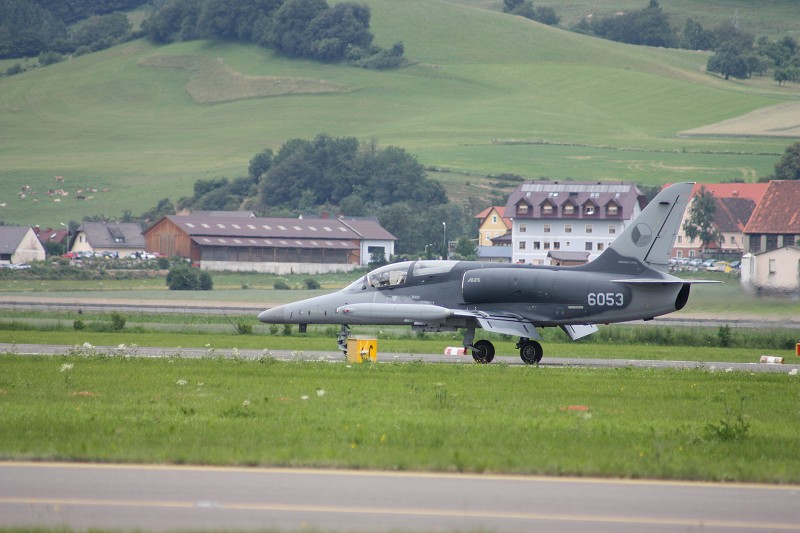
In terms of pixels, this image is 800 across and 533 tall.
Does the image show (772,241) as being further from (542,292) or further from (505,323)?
(505,323)

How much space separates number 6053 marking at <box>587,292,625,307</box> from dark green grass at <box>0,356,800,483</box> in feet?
14.0

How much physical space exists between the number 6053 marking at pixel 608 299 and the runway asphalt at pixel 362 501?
17306mm

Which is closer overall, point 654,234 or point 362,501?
point 362,501

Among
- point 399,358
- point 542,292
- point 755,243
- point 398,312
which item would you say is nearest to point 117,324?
point 399,358

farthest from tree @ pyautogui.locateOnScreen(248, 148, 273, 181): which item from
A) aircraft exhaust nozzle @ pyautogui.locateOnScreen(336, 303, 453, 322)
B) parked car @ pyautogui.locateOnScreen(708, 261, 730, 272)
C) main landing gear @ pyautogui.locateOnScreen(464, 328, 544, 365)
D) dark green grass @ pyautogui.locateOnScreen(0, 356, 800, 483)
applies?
dark green grass @ pyautogui.locateOnScreen(0, 356, 800, 483)

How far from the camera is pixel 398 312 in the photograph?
103 ft

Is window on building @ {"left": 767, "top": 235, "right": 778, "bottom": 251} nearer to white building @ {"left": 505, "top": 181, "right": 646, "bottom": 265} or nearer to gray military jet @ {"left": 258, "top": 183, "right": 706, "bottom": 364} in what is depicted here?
white building @ {"left": 505, "top": 181, "right": 646, "bottom": 265}

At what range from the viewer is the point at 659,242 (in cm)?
3070

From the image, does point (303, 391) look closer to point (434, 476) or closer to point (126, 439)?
point (126, 439)

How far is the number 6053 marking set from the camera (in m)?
30.4

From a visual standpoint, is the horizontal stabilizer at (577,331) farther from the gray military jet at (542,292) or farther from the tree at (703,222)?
the tree at (703,222)

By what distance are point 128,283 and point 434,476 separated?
74654 mm

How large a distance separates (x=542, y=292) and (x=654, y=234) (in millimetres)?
3456

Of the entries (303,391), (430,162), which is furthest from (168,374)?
(430,162)
